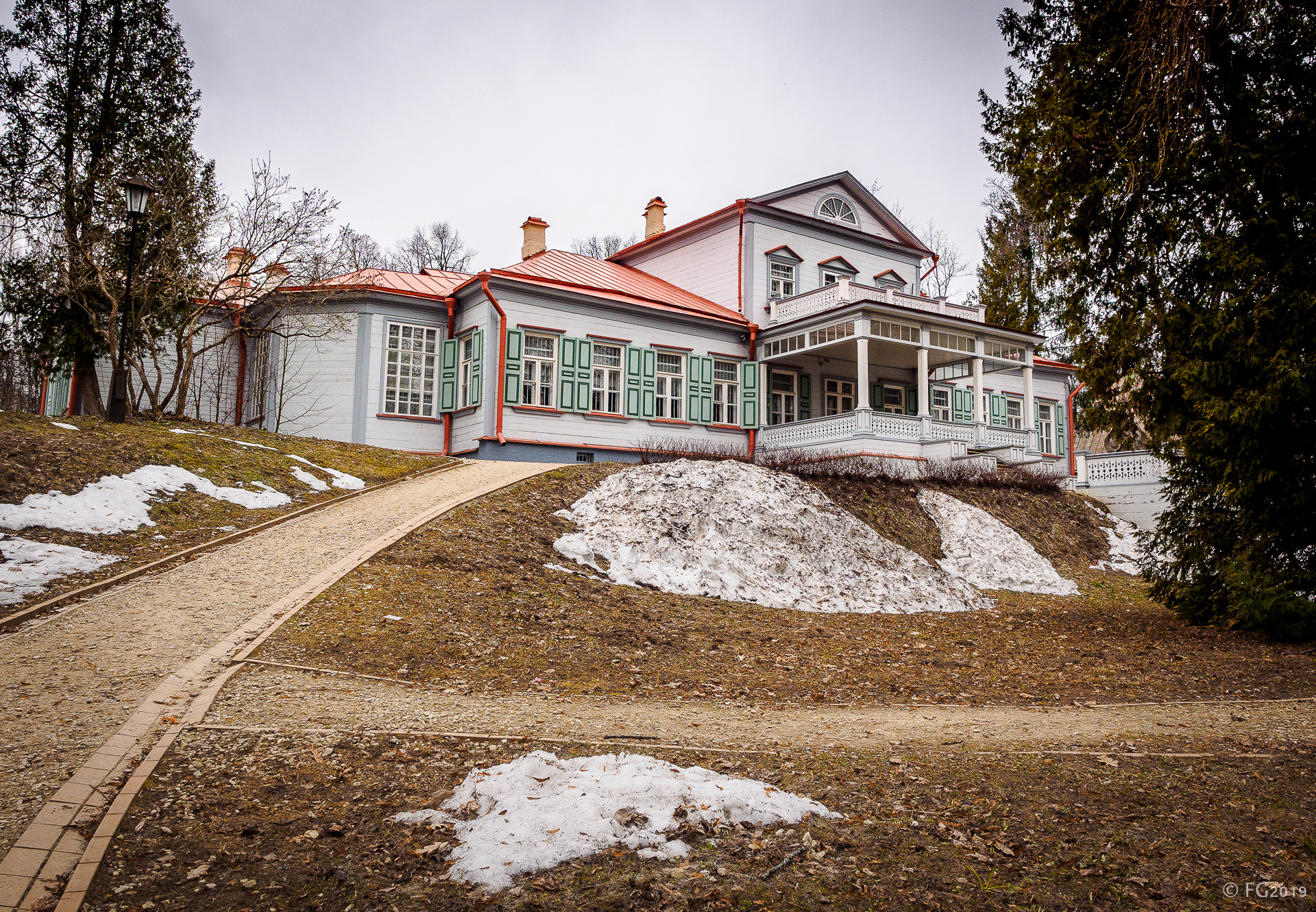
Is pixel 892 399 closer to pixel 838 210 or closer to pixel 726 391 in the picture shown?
pixel 838 210

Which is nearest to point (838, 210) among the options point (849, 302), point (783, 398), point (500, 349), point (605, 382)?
point (849, 302)

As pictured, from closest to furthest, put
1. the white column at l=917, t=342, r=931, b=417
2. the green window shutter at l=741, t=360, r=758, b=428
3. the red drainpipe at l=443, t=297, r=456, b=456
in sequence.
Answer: the red drainpipe at l=443, t=297, r=456, b=456
the white column at l=917, t=342, r=931, b=417
the green window shutter at l=741, t=360, r=758, b=428

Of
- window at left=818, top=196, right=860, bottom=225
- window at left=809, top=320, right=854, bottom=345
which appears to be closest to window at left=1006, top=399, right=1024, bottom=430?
window at left=818, top=196, right=860, bottom=225

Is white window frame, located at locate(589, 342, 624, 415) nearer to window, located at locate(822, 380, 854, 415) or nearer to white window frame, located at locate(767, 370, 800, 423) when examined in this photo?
white window frame, located at locate(767, 370, 800, 423)

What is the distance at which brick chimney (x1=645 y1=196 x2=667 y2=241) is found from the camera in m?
27.6

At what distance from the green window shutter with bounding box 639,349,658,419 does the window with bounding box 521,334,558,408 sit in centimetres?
227

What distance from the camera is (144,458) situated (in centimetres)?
1209

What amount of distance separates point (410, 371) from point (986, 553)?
1307 cm

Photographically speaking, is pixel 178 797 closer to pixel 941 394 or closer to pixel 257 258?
pixel 257 258

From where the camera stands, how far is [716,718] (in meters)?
6.12

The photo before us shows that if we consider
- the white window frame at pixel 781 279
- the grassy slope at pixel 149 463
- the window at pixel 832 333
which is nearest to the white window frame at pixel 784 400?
the window at pixel 832 333

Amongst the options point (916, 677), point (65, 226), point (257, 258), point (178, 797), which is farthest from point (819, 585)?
point (65, 226)

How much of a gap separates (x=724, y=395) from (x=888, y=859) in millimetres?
18944

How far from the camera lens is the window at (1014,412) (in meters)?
28.9
